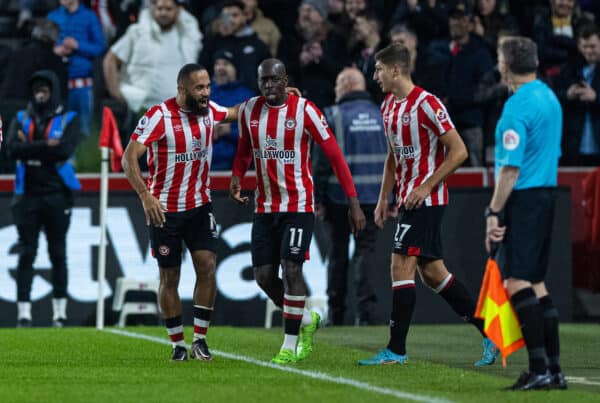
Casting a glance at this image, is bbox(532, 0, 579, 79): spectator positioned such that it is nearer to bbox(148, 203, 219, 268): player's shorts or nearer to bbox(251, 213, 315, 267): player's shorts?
bbox(251, 213, 315, 267): player's shorts

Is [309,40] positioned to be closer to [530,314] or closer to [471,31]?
[471,31]

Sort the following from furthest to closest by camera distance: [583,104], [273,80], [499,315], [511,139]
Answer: [583,104] → [273,80] → [499,315] → [511,139]

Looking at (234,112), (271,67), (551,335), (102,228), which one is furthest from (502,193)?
(102,228)

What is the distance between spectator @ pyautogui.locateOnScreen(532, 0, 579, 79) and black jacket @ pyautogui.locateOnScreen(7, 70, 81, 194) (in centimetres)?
628

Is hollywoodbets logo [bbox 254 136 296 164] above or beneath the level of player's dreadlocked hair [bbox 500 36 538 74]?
beneath

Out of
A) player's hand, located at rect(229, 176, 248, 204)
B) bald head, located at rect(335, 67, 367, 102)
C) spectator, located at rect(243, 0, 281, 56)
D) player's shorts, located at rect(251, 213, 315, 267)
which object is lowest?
player's shorts, located at rect(251, 213, 315, 267)

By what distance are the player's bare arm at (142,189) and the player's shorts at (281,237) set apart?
76cm

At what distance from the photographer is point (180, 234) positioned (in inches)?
399

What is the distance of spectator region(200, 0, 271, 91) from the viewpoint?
54.4ft

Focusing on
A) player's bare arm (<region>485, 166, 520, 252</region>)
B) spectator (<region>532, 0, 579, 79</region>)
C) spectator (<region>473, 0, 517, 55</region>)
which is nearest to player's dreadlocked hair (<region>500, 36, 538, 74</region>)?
player's bare arm (<region>485, 166, 520, 252</region>)

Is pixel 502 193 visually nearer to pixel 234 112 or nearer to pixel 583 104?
pixel 234 112

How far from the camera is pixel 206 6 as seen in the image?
1936 cm

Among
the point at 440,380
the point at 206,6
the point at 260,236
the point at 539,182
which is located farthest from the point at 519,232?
the point at 206,6

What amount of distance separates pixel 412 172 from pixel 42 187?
596 centimetres
